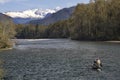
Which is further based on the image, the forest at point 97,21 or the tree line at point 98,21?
the tree line at point 98,21

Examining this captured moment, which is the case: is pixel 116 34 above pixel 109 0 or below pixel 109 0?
below

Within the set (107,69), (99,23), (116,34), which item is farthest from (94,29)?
(107,69)

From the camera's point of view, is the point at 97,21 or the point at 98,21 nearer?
the point at 98,21

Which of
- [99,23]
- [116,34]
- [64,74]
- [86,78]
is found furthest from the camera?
[99,23]

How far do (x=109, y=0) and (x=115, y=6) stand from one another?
10.1 metres

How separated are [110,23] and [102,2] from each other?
1596 cm

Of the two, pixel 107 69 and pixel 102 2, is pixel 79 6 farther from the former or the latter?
pixel 107 69

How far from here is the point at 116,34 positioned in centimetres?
16538

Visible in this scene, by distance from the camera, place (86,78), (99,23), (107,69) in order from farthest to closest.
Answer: (99,23), (107,69), (86,78)

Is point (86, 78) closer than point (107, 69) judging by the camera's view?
Yes

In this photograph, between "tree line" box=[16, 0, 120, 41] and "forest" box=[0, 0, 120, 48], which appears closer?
"forest" box=[0, 0, 120, 48]

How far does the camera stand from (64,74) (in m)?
53.3

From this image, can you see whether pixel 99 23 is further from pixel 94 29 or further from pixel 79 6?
pixel 79 6

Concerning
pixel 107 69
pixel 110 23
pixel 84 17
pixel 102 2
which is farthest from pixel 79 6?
pixel 107 69
